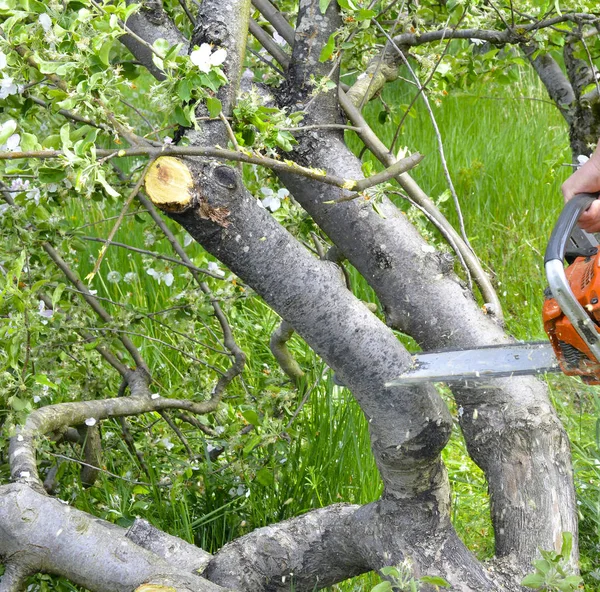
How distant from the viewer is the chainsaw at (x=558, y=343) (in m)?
1.47

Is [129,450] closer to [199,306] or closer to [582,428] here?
[199,306]

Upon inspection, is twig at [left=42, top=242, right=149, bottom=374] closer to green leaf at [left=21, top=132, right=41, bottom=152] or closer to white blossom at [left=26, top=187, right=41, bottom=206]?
white blossom at [left=26, top=187, right=41, bottom=206]

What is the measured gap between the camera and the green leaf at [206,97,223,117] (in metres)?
1.23

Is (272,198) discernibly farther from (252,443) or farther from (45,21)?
(45,21)

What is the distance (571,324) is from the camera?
4.98 feet

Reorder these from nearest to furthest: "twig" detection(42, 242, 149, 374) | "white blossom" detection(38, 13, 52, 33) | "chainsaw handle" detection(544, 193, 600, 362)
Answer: "white blossom" detection(38, 13, 52, 33) < "chainsaw handle" detection(544, 193, 600, 362) < "twig" detection(42, 242, 149, 374)

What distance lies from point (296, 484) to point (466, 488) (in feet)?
2.67

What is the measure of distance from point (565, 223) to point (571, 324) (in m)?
0.21

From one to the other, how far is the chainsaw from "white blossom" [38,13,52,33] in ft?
2.79

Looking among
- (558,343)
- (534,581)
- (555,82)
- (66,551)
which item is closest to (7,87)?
(66,551)

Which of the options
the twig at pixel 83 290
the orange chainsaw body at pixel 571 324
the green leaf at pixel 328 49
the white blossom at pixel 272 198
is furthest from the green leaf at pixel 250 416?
the green leaf at pixel 328 49

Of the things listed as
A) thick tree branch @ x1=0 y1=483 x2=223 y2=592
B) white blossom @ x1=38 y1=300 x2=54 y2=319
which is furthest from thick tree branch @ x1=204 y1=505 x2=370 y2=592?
white blossom @ x1=38 y1=300 x2=54 y2=319

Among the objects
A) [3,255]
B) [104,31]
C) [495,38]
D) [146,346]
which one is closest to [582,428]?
[495,38]

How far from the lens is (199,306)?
2326 mm
